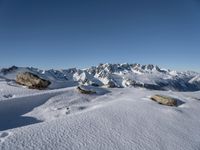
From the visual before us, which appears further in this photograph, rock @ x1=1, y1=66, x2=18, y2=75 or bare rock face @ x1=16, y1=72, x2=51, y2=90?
rock @ x1=1, y1=66, x2=18, y2=75

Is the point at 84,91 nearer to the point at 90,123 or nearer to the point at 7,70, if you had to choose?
the point at 90,123

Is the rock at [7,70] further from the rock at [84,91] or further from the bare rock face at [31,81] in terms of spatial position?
the rock at [84,91]

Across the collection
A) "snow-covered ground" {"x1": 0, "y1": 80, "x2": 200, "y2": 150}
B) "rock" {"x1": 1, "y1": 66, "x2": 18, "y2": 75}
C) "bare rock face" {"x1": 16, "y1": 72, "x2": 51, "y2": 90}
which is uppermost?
"rock" {"x1": 1, "y1": 66, "x2": 18, "y2": 75}

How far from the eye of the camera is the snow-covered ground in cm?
847

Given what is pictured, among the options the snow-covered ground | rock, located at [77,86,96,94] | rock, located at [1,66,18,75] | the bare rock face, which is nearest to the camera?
the snow-covered ground

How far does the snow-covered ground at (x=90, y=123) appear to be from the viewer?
8.47 m

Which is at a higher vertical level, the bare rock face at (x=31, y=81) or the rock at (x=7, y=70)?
the rock at (x=7, y=70)

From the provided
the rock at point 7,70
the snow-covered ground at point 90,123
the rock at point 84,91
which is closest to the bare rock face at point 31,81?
the snow-covered ground at point 90,123

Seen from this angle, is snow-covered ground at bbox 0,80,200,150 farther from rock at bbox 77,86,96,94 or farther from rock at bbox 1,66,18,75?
rock at bbox 1,66,18,75

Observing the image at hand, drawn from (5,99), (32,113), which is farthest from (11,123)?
(5,99)

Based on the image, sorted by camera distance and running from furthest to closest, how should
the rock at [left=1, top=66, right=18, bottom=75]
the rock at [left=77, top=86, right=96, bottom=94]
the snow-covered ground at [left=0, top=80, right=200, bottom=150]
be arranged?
the rock at [left=1, top=66, right=18, bottom=75], the rock at [left=77, top=86, right=96, bottom=94], the snow-covered ground at [left=0, top=80, right=200, bottom=150]

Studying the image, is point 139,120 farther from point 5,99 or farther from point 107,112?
point 5,99

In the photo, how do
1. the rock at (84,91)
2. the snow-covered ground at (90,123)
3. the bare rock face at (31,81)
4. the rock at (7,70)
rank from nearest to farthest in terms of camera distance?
the snow-covered ground at (90,123) < the rock at (84,91) < the bare rock face at (31,81) < the rock at (7,70)

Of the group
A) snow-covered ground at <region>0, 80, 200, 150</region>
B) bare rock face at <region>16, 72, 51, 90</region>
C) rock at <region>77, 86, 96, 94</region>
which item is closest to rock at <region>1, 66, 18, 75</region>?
bare rock face at <region>16, 72, 51, 90</region>
